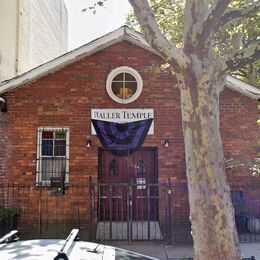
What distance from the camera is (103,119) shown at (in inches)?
441

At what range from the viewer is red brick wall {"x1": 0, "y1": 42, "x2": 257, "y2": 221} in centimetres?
1112

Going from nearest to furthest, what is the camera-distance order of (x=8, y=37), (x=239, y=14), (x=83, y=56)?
(x=239, y=14) → (x=83, y=56) → (x=8, y=37)

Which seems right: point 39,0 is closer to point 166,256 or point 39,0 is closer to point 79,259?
point 166,256

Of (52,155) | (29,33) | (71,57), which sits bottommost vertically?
(52,155)

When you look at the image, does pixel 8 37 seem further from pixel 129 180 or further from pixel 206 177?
pixel 206 177

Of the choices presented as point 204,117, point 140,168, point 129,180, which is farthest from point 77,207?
point 204,117

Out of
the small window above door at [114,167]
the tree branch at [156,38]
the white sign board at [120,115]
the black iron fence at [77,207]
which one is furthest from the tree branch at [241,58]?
the small window above door at [114,167]

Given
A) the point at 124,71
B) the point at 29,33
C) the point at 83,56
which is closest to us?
the point at 83,56

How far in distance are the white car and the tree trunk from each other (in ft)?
6.75

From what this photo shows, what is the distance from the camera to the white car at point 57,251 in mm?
2910

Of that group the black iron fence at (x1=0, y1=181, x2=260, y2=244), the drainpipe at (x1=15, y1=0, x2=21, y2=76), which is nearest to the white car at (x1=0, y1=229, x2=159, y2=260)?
Result: the black iron fence at (x1=0, y1=181, x2=260, y2=244)

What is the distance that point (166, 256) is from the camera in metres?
8.14

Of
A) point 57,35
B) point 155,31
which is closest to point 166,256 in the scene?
point 155,31

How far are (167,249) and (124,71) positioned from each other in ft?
17.0
